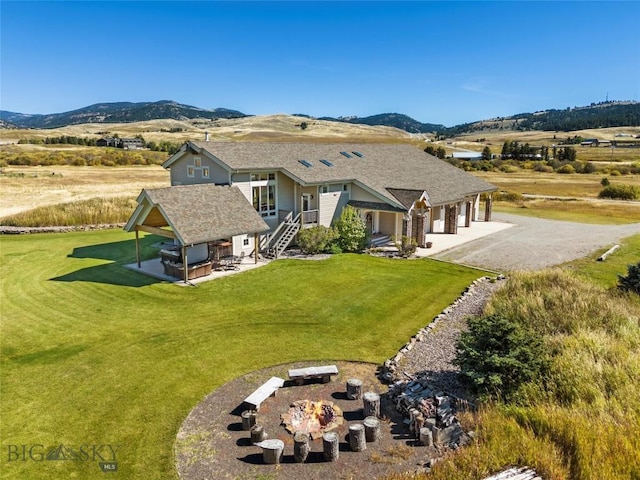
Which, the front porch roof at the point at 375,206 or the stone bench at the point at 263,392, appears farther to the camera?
the front porch roof at the point at 375,206

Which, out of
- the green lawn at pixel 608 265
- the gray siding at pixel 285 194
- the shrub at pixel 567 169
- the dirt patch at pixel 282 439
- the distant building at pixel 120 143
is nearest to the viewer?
the dirt patch at pixel 282 439

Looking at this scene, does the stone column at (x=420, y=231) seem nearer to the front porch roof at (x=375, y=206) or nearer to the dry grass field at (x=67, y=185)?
the front porch roof at (x=375, y=206)

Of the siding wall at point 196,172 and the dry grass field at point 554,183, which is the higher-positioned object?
the siding wall at point 196,172

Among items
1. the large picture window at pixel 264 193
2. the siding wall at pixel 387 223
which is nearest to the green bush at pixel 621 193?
the siding wall at pixel 387 223

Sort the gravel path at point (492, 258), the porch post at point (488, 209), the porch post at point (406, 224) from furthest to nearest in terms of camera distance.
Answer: the porch post at point (488, 209) → the porch post at point (406, 224) → the gravel path at point (492, 258)

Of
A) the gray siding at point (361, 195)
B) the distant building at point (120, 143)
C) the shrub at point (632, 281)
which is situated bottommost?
the shrub at point (632, 281)

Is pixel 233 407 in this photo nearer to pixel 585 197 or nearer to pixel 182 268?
pixel 182 268

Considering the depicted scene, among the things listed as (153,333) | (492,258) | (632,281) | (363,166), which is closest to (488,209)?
(363,166)

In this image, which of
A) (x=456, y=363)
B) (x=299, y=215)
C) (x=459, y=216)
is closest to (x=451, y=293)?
(x=456, y=363)
